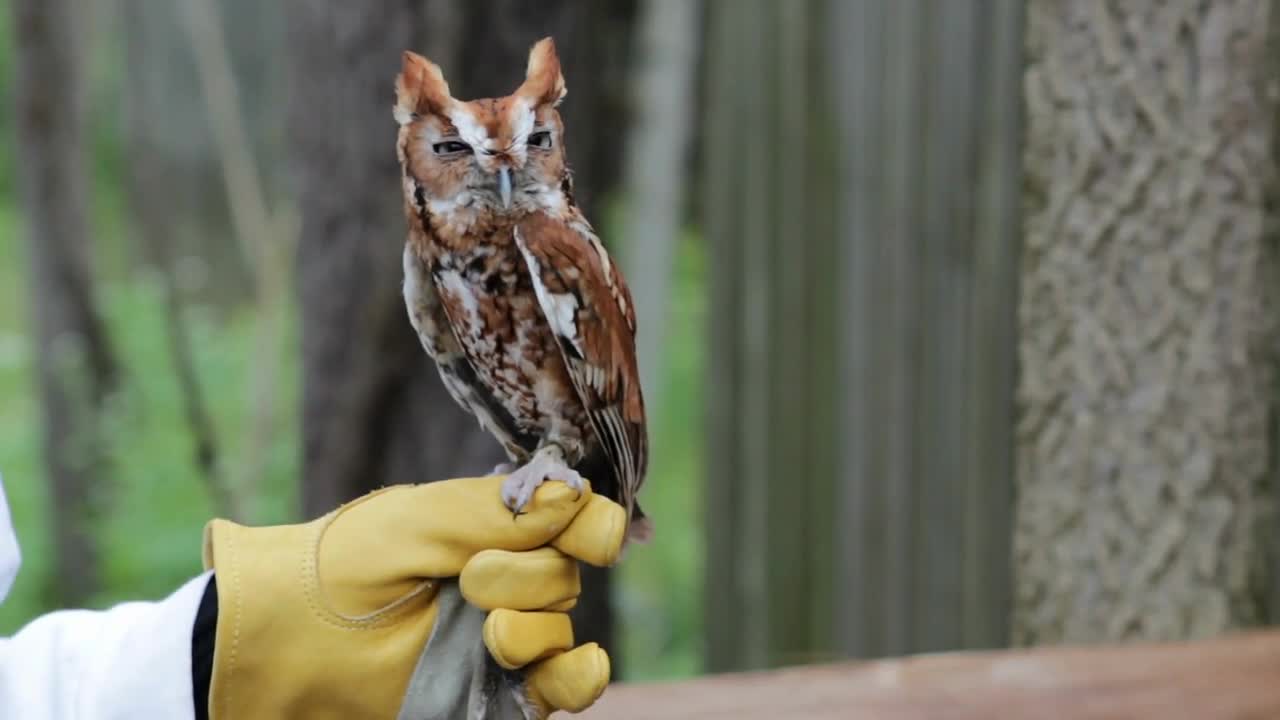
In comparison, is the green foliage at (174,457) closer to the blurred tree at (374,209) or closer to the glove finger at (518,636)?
the blurred tree at (374,209)

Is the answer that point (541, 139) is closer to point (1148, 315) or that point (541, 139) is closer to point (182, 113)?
point (1148, 315)

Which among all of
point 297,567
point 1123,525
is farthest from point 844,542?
point 297,567

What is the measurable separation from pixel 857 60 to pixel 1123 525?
0.80 m

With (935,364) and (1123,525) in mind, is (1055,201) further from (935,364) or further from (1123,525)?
(1123,525)

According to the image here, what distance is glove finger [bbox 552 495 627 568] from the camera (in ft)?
2.65

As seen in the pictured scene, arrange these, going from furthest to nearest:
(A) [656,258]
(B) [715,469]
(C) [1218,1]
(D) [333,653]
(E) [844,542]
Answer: (A) [656,258] < (B) [715,469] < (E) [844,542] < (C) [1218,1] < (D) [333,653]

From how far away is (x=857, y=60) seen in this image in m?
1.77

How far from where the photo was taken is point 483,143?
777 mm

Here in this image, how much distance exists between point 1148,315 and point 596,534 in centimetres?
104

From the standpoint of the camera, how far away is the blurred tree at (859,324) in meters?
1.67

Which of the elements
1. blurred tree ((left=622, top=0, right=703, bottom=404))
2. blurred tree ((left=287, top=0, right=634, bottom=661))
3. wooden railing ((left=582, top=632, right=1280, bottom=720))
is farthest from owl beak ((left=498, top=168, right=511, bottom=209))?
blurred tree ((left=622, top=0, right=703, bottom=404))

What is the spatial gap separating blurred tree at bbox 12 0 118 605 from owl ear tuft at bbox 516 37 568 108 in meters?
2.18

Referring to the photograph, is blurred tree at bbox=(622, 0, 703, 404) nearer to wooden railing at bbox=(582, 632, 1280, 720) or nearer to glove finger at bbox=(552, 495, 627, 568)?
wooden railing at bbox=(582, 632, 1280, 720)

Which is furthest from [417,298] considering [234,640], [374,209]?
A: [374,209]
